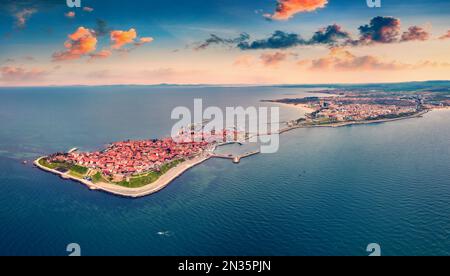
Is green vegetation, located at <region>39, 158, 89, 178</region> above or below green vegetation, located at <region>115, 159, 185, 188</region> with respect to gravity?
above

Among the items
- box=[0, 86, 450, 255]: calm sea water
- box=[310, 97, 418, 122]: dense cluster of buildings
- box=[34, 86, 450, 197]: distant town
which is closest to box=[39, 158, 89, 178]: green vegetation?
box=[34, 86, 450, 197]: distant town

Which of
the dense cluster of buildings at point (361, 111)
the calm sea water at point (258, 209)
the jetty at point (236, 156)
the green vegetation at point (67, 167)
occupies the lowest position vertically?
the calm sea water at point (258, 209)

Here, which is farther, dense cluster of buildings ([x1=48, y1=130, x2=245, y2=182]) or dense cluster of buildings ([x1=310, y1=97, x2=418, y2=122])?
dense cluster of buildings ([x1=310, y1=97, x2=418, y2=122])

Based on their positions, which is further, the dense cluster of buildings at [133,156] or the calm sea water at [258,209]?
the dense cluster of buildings at [133,156]

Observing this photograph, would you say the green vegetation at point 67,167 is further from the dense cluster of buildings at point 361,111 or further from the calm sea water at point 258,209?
the dense cluster of buildings at point 361,111

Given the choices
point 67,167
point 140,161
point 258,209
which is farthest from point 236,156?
point 67,167

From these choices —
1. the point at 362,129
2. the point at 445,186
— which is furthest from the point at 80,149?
the point at 362,129

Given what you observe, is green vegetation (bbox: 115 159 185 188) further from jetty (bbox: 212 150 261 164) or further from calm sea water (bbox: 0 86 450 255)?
jetty (bbox: 212 150 261 164)

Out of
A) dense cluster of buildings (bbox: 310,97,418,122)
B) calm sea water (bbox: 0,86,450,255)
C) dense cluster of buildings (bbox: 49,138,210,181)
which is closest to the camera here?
calm sea water (bbox: 0,86,450,255)

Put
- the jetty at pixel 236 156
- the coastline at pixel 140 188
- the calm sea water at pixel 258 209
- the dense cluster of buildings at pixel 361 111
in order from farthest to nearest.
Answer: the dense cluster of buildings at pixel 361 111 → the jetty at pixel 236 156 → the coastline at pixel 140 188 → the calm sea water at pixel 258 209

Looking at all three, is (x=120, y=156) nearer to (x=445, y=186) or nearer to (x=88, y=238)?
(x=88, y=238)

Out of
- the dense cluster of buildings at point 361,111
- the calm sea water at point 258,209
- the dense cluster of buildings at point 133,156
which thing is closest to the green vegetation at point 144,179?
the dense cluster of buildings at point 133,156

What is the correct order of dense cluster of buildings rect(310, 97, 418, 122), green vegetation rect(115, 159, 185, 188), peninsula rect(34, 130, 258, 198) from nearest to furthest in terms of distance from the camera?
green vegetation rect(115, 159, 185, 188), peninsula rect(34, 130, 258, 198), dense cluster of buildings rect(310, 97, 418, 122)
